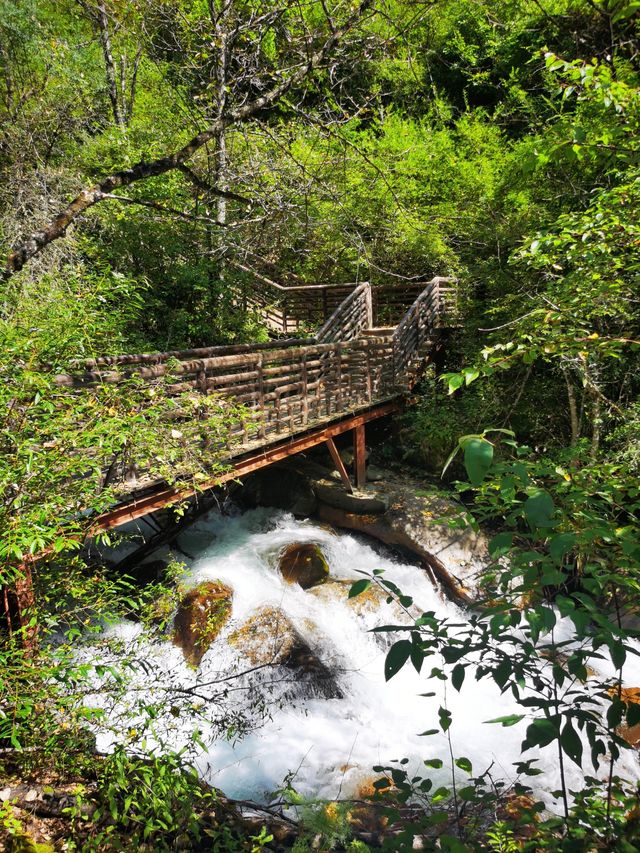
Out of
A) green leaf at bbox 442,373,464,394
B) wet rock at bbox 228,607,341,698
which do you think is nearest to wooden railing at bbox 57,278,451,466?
wet rock at bbox 228,607,341,698

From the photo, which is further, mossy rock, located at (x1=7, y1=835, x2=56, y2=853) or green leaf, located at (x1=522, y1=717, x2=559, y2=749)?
mossy rock, located at (x1=7, y1=835, x2=56, y2=853)

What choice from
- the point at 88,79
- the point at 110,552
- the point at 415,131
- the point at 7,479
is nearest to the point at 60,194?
the point at 88,79

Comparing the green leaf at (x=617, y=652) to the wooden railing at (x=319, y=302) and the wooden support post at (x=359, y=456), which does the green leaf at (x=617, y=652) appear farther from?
the wooden railing at (x=319, y=302)

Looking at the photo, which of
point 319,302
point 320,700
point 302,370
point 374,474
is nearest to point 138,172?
point 302,370

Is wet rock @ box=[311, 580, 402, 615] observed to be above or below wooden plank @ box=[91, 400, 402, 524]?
below

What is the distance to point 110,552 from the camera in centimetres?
735

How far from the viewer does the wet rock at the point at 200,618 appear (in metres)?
5.72

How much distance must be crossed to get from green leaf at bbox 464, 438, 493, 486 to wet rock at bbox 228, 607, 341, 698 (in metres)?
5.39

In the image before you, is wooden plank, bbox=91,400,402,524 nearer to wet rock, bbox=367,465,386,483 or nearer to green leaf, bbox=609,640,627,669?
wet rock, bbox=367,465,386,483

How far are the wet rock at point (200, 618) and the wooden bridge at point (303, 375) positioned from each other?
151cm

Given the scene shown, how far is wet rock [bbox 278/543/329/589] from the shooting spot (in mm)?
7180

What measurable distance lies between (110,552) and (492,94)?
1977 cm

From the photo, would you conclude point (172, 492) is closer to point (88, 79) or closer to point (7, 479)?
point (7, 479)

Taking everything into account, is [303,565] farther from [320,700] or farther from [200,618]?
[320,700]
